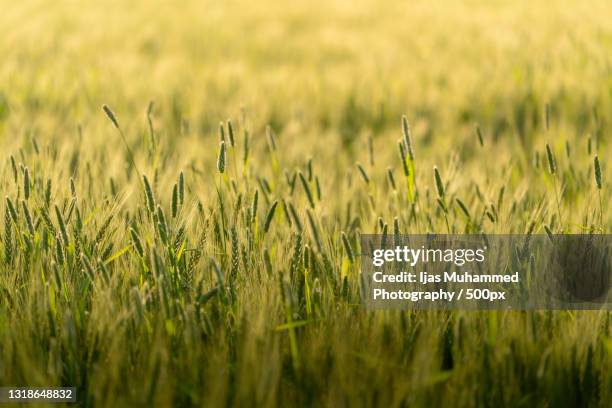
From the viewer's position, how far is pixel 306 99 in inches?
117

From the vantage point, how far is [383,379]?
95cm

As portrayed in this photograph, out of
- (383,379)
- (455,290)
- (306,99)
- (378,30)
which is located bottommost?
(383,379)

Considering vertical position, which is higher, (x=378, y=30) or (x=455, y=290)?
(x=378, y=30)

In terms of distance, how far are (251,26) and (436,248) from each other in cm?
365

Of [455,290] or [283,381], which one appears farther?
[455,290]

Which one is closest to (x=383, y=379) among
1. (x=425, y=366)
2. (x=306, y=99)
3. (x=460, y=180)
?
(x=425, y=366)

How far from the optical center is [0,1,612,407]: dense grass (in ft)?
3.20

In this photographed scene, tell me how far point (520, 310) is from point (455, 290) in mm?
98

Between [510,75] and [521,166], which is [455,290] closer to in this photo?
[521,166]

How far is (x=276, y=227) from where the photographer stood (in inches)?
54.7

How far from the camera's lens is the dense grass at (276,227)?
0.98 meters

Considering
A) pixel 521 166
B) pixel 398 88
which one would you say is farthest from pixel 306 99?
pixel 521 166

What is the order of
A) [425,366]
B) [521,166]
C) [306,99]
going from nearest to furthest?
1. [425,366]
2. [521,166]
3. [306,99]

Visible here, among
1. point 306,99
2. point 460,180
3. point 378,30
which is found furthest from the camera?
point 378,30
